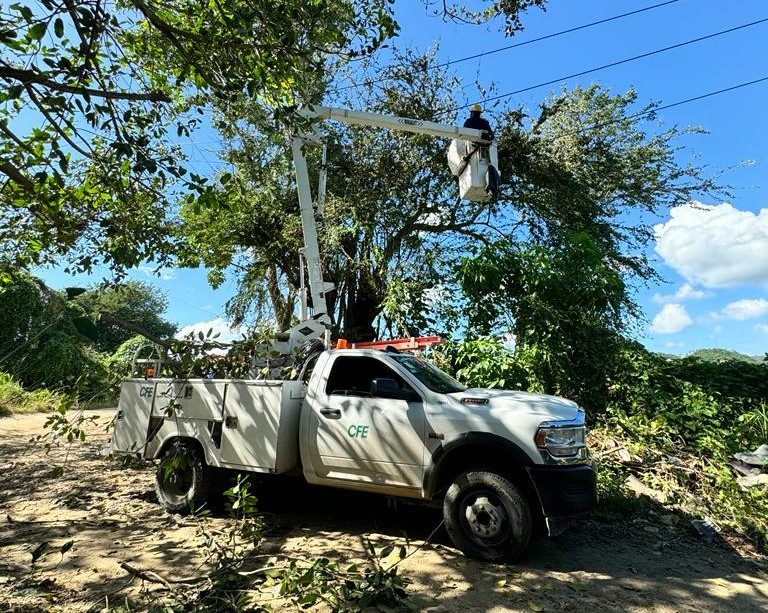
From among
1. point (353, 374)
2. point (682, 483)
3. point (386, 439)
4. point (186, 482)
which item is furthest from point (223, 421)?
point (682, 483)

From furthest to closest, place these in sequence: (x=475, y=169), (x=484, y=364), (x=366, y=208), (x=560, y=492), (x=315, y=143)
A: 1. (x=366, y=208)
2. (x=484, y=364)
3. (x=315, y=143)
4. (x=475, y=169)
5. (x=560, y=492)

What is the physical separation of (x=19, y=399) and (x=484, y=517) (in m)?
17.7

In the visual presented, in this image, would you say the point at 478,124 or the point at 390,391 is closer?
the point at 390,391

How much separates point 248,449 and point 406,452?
1.81 m

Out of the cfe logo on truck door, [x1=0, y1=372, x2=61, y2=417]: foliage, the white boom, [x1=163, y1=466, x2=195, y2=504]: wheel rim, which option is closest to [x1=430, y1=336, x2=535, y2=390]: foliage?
the white boom

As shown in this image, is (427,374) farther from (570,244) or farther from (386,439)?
(570,244)

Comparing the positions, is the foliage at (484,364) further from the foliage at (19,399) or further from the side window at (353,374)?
the foliage at (19,399)

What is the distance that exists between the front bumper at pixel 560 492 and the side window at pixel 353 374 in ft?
6.24

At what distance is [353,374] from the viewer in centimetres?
587

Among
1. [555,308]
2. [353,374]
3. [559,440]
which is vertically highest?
[555,308]

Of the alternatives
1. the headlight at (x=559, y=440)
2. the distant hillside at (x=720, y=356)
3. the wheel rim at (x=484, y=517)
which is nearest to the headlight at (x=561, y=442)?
the headlight at (x=559, y=440)

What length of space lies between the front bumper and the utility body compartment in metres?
2.64

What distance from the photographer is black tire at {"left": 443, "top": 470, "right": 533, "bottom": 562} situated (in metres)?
4.66

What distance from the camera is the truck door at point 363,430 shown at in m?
5.20
